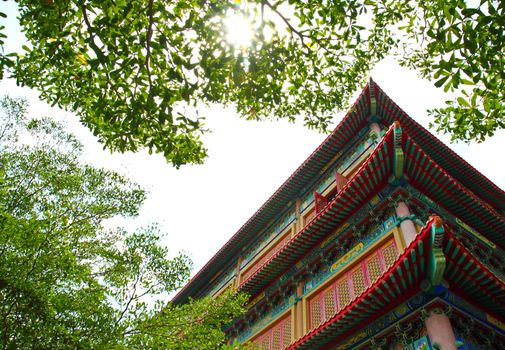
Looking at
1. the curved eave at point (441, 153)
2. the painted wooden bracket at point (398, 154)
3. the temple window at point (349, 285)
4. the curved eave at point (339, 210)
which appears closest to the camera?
the painted wooden bracket at point (398, 154)

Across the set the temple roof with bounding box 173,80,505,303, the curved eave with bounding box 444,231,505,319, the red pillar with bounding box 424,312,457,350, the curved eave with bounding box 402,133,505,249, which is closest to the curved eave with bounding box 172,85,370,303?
the temple roof with bounding box 173,80,505,303

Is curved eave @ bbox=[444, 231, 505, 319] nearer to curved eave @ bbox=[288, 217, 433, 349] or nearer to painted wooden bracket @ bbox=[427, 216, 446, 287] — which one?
painted wooden bracket @ bbox=[427, 216, 446, 287]

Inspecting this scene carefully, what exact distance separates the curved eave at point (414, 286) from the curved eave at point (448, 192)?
9.59 ft

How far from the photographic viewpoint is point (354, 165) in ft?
40.1

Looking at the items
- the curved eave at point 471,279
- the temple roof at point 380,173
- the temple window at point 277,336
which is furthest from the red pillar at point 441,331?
the temple window at point 277,336

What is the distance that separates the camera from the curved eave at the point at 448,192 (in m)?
8.41

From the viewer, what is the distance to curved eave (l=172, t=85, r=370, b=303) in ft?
41.1

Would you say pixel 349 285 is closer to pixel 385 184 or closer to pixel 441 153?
pixel 385 184

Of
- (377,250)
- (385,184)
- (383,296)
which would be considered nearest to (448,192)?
(385,184)

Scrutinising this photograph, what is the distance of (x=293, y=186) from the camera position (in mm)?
14727

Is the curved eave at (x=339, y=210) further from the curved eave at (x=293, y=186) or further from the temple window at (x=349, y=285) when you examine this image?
the curved eave at (x=293, y=186)

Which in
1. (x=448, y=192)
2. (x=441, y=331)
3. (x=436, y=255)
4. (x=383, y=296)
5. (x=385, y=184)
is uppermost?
(x=385, y=184)

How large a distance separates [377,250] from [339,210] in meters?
1.63

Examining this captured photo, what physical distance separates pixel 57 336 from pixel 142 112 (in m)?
5.29
